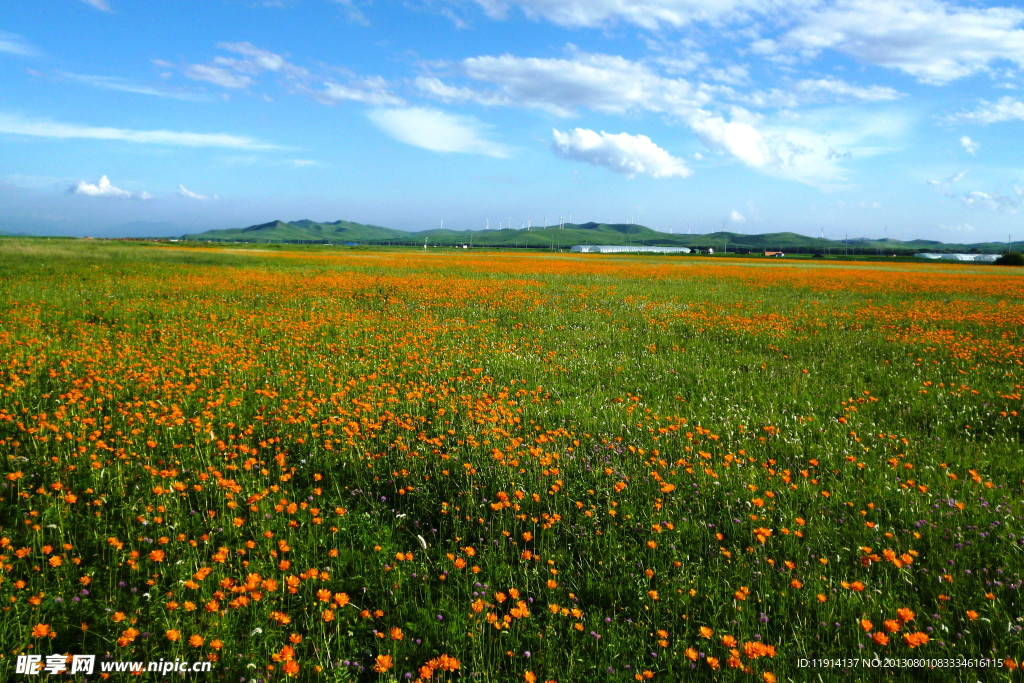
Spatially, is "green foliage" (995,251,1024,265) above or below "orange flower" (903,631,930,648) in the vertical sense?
above

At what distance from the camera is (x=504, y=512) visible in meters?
4.82

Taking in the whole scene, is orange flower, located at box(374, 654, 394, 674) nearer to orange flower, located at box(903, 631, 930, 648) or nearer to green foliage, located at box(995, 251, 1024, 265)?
orange flower, located at box(903, 631, 930, 648)

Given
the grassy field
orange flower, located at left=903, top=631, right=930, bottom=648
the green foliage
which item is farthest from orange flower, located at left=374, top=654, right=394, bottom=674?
the green foliage

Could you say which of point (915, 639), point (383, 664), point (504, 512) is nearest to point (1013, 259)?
point (915, 639)

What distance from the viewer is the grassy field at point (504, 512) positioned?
323 cm

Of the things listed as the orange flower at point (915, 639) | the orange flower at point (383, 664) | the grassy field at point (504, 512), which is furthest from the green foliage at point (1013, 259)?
the orange flower at point (383, 664)

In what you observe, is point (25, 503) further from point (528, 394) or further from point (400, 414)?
point (528, 394)

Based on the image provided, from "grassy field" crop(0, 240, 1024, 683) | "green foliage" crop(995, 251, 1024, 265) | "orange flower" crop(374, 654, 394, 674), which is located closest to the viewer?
"orange flower" crop(374, 654, 394, 674)

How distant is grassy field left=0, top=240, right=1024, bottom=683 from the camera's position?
10.6ft

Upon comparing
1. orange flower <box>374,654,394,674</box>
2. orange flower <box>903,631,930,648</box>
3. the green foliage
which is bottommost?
orange flower <box>374,654,394,674</box>

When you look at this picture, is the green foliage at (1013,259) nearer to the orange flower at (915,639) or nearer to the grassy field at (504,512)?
the grassy field at (504,512)

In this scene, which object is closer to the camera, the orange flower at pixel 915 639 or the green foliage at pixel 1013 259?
the orange flower at pixel 915 639

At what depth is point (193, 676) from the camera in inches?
117

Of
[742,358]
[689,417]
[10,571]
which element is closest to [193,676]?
[10,571]
